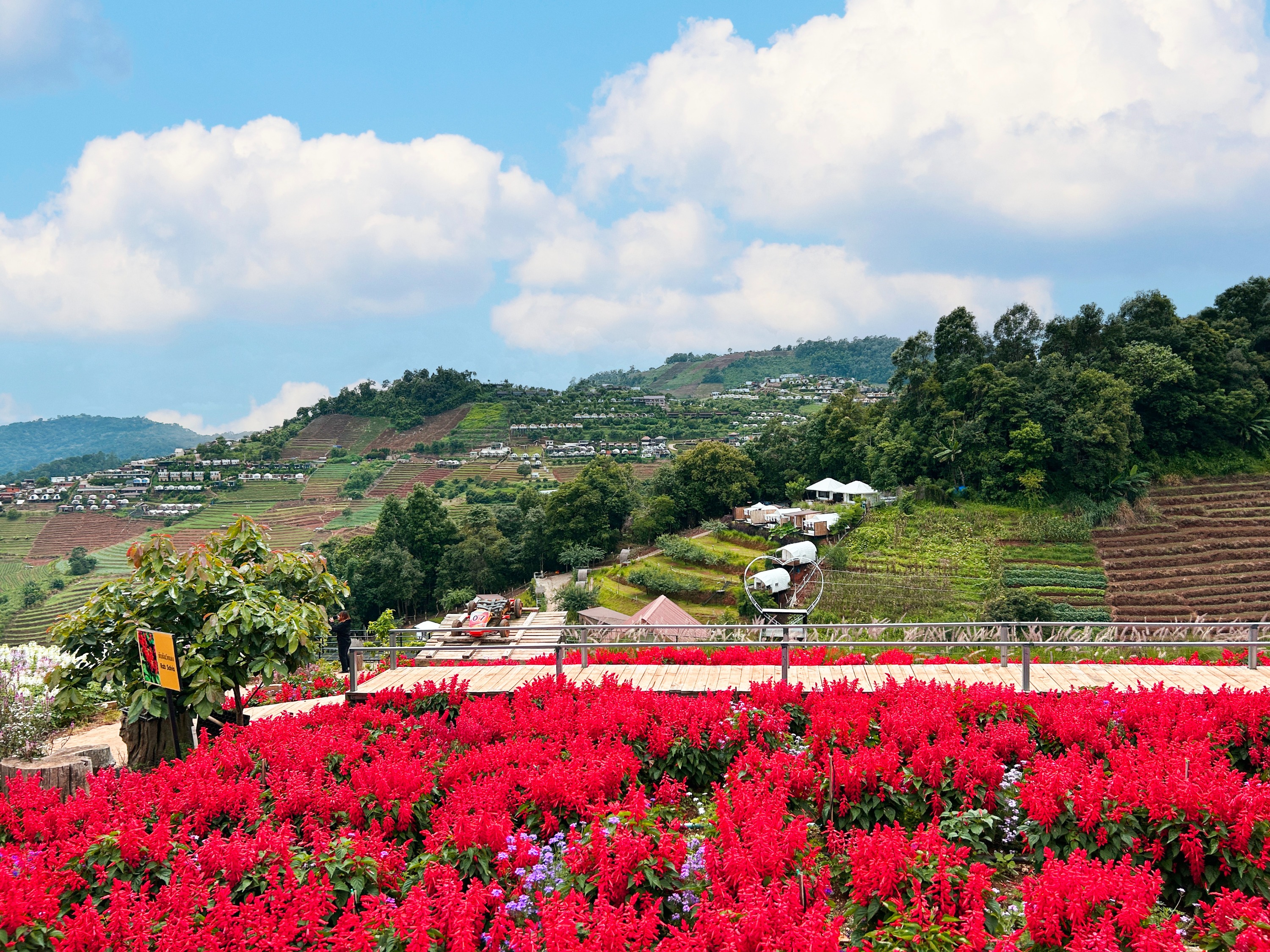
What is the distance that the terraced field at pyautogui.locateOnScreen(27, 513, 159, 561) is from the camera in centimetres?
7100

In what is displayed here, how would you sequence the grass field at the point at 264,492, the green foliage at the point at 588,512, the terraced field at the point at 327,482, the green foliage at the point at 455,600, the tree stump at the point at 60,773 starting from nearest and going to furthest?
the tree stump at the point at 60,773, the green foliage at the point at 455,600, the green foliage at the point at 588,512, the grass field at the point at 264,492, the terraced field at the point at 327,482

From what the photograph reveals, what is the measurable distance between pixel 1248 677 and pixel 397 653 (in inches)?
381

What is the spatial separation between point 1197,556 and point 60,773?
3755cm

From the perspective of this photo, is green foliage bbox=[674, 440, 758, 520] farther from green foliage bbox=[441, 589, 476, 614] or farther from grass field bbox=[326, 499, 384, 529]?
grass field bbox=[326, 499, 384, 529]

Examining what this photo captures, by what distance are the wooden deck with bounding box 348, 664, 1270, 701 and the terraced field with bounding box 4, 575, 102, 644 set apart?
49818 mm

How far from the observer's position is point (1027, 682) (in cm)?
712

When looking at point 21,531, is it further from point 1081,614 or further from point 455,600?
point 1081,614

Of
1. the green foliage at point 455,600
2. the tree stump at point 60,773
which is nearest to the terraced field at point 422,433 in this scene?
the green foliage at point 455,600

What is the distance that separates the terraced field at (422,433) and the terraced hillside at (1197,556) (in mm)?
86416

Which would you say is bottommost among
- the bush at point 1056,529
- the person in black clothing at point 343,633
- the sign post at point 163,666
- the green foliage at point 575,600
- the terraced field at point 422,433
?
the green foliage at point 575,600

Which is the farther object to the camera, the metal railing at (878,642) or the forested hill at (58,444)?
the forested hill at (58,444)

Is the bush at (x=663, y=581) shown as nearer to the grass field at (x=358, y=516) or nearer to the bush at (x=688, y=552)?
the bush at (x=688, y=552)

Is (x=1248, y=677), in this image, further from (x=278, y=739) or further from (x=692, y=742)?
(x=278, y=739)

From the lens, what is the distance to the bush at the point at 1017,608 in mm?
25359
